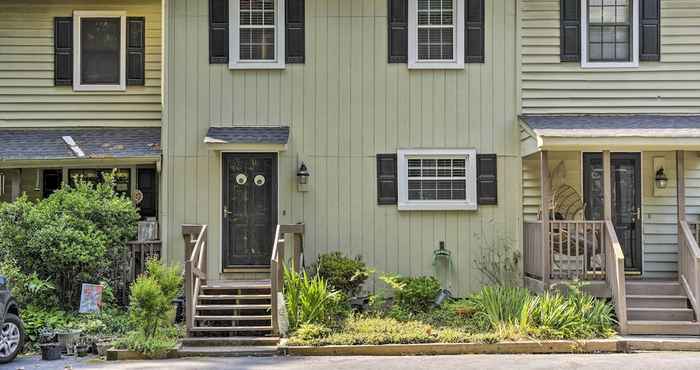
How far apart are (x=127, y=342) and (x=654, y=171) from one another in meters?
8.63

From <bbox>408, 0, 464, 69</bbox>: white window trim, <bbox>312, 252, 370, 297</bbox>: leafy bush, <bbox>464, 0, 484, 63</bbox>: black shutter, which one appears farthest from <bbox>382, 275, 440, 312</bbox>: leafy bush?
<bbox>464, 0, 484, 63</bbox>: black shutter

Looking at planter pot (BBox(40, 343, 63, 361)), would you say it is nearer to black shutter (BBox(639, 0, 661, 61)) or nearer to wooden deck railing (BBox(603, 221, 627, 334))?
wooden deck railing (BBox(603, 221, 627, 334))

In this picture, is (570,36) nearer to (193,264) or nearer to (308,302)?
(308,302)

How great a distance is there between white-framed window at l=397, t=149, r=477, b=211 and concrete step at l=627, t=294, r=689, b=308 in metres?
2.81

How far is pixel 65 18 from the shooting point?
1324 cm

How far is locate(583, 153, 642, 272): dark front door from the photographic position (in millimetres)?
12062

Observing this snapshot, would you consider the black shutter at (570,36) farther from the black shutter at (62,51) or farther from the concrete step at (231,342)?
the black shutter at (62,51)

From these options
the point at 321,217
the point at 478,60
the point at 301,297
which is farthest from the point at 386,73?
the point at 301,297

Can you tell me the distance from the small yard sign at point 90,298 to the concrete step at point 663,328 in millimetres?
7460

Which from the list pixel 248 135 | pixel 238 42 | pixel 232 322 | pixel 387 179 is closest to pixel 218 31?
pixel 238 42

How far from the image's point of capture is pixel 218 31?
473 inches

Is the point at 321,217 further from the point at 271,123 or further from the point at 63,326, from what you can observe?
the point at 63,326

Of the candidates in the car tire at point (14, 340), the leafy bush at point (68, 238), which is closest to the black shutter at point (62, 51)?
the leafy bush at point (68, 238)

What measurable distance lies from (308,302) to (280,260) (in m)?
0.70
